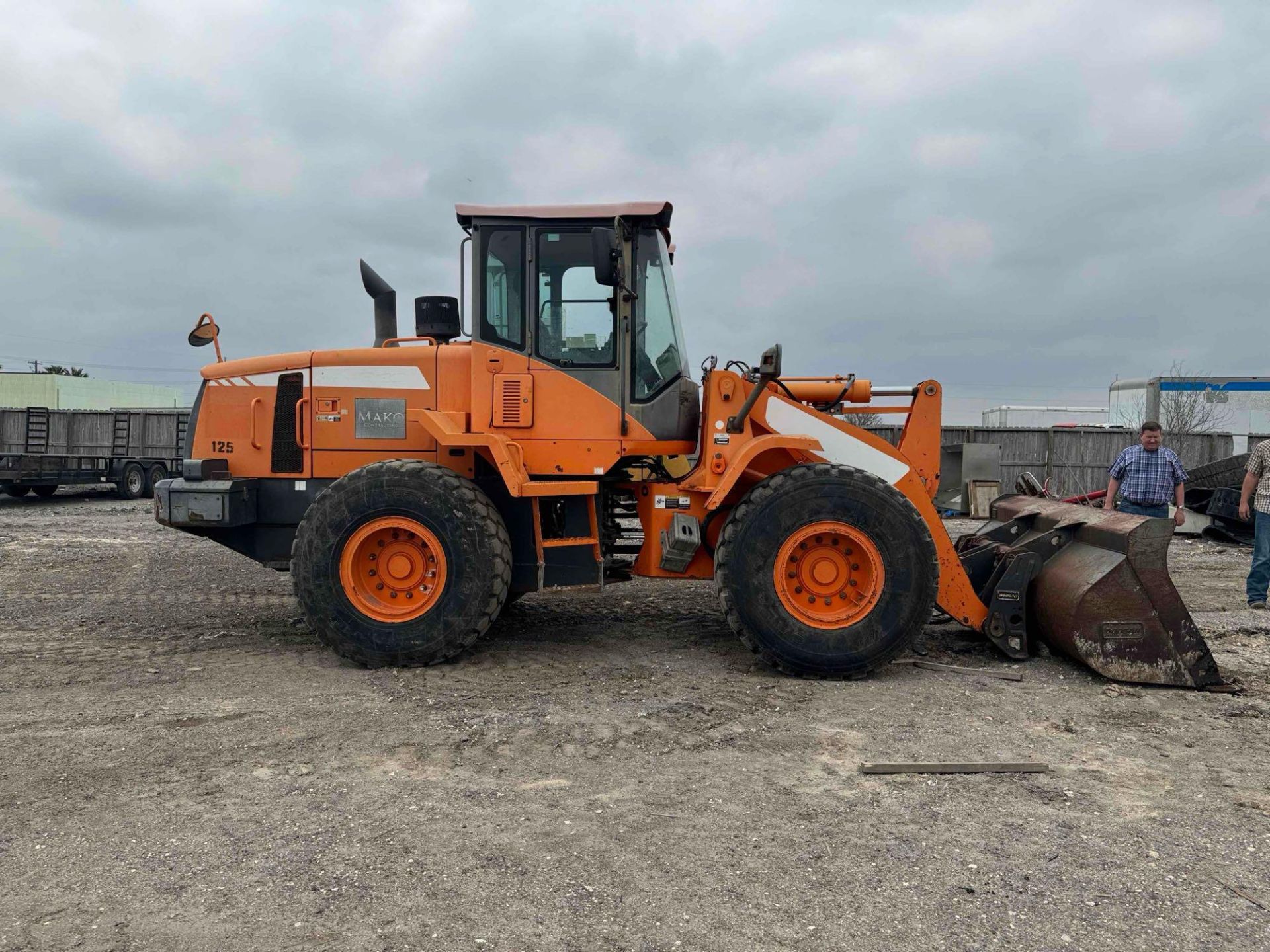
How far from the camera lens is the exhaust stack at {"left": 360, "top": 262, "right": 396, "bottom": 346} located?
21.4 ft

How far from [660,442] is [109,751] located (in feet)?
11.4

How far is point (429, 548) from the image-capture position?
17.6 ft

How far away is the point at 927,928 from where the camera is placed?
261 cm

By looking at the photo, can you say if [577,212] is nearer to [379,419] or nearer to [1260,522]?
[379,419]

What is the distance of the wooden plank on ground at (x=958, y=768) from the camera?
3.79 metres

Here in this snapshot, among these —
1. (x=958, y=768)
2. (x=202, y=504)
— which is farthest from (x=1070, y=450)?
(x=202, y=504)

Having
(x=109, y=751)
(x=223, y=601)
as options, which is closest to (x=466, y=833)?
(x=109, y=751)

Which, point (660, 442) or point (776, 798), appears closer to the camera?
point (776, 798)

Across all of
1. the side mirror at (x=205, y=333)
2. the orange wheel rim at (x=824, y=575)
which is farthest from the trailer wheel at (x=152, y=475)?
the orange wheel rim at (x=824, y=575)

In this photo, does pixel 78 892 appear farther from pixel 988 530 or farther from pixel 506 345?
pixel 988 530

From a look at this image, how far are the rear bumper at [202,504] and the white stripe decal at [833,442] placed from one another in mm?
3584

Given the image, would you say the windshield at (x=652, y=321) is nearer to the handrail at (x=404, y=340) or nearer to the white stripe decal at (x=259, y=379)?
the handrail at (x=404, y=340)

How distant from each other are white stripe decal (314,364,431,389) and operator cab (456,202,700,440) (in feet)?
1.95

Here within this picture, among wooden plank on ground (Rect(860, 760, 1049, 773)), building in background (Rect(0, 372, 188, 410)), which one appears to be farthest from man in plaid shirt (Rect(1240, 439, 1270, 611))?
building in background (Rect(0, 372, 188, 410))
